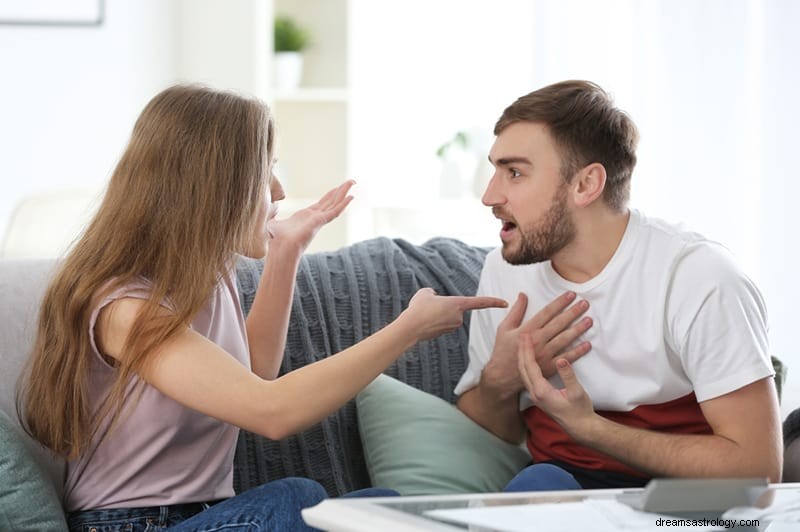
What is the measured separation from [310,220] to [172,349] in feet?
1.38

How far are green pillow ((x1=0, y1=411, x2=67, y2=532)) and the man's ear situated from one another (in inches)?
40.1

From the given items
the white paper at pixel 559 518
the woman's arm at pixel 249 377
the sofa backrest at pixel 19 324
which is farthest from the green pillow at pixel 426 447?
the white paper at pixel 559 518

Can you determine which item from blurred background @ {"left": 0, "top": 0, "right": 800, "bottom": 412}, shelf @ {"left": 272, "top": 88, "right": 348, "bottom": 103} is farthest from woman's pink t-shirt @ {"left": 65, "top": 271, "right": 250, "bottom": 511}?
shelf @ {"left": 272, "top": 88, "right": 348, "bottom": 103}

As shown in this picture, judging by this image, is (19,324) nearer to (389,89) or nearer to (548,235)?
(548,235)

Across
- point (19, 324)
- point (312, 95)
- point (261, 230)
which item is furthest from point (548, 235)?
point (312, 95)

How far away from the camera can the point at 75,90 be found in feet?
15.0

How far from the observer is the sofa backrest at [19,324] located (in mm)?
1806

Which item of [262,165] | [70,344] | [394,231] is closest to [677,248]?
[262,165]

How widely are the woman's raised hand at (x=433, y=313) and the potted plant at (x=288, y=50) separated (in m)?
3.17

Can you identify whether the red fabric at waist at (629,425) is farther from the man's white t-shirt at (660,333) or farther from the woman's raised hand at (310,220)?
the woman's raised hand at (310,220)

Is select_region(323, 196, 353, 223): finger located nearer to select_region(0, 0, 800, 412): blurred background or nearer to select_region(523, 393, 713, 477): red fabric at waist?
select_region(523, 393, 713, 477): red fabric at waist

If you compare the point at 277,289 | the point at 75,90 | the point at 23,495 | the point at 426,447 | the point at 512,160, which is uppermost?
the point at 512,160

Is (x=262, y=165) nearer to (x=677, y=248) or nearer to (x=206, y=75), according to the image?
(x=677, y=248)

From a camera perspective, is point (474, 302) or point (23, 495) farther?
point (474, 302)
